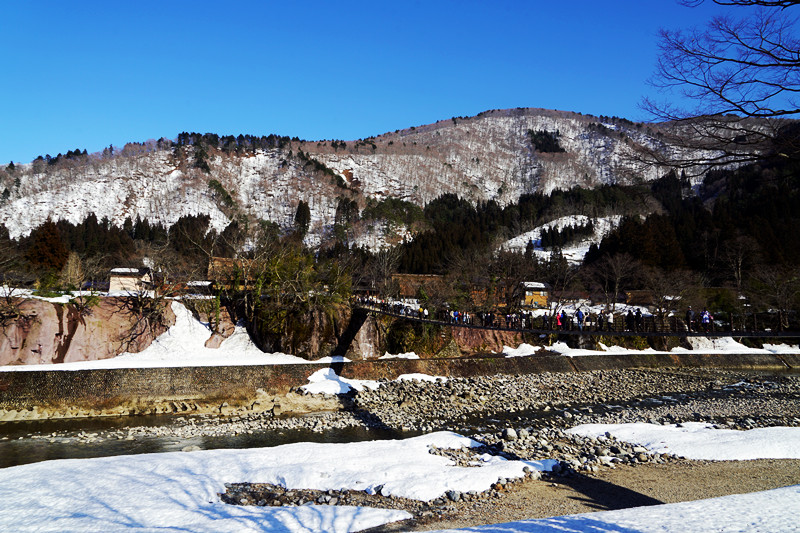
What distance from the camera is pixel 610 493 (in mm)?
8602

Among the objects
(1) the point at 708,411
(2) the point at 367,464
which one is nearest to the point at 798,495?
(2) the point at 367,464

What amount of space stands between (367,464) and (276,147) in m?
121

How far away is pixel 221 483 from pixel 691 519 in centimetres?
844

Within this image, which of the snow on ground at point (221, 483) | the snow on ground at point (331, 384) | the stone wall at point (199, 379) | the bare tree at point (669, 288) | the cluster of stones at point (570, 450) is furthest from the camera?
the bare tree at point (669, 288)

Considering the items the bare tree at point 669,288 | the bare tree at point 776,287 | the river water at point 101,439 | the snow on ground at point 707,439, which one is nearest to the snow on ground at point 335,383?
the river water at point 101,439

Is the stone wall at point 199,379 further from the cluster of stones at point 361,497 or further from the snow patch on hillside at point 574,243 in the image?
the snow patch on hillside at point 574,243

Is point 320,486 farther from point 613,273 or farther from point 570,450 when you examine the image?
point 613,273

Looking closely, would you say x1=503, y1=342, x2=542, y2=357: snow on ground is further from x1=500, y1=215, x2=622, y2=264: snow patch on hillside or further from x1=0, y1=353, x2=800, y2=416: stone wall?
x1=500, y1=215, x2=622, y2=264: snow patch on hillside

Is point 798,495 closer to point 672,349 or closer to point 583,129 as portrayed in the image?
point 672,349

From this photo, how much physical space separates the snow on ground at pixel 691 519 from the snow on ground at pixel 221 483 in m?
2.78

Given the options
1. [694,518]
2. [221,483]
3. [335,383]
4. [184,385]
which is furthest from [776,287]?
[184,385]

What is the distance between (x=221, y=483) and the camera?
9.42 metres

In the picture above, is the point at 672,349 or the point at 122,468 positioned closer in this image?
the point at 122,468

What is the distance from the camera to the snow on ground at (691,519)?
220 inches
